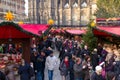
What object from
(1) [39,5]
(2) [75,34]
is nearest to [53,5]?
(1) [39,5]

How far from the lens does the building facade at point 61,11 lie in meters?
81.7

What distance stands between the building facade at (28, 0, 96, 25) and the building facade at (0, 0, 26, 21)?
3.90 m

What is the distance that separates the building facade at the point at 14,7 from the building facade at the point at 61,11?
3.90 meters

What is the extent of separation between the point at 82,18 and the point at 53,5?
24.7 feet

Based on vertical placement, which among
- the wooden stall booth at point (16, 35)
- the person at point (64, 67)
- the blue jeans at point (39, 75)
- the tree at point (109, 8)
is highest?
the tree at point (109, 8)

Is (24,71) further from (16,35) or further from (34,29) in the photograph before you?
(34,29)

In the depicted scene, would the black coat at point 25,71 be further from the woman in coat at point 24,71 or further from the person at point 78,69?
the person at point 78,69

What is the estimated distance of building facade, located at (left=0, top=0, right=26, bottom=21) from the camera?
71.0 metres

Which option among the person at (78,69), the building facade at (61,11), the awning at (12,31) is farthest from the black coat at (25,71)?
the building facade at (61,11)

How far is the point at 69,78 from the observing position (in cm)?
1545

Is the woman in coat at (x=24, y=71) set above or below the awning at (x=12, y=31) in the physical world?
below

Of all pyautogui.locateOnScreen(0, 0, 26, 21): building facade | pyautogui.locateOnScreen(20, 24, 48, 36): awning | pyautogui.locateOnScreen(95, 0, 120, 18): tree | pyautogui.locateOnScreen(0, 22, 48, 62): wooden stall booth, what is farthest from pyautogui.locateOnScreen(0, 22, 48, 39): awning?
pyautogui.locateOnScreen(0, 0, 26, 21): building facade

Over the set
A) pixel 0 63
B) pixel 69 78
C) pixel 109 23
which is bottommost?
pixel 69 78

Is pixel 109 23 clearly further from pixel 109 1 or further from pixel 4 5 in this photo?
pixel 4 5
